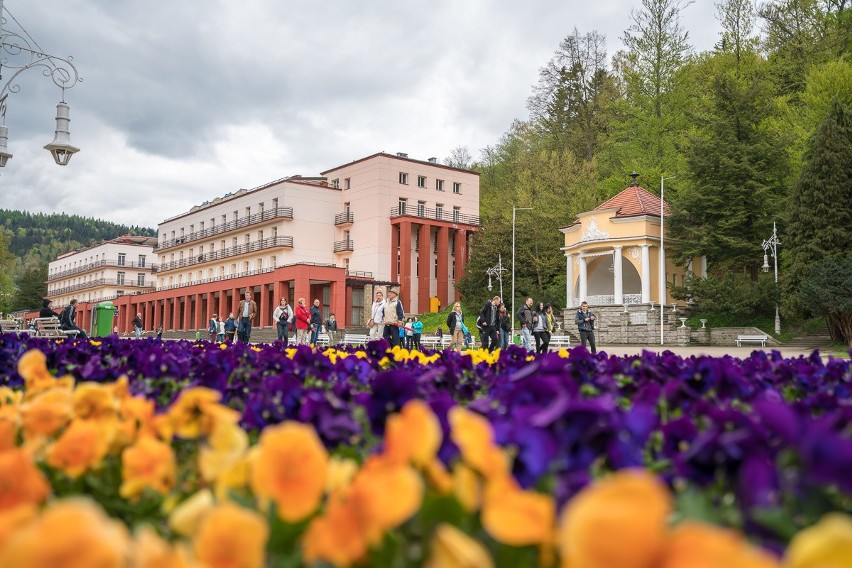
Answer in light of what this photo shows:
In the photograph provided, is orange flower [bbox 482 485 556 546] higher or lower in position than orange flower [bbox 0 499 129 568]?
lower

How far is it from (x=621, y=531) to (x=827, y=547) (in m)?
0.20

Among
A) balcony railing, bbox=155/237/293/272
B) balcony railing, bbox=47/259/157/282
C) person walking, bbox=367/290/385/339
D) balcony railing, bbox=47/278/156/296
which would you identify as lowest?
person walking, bbox=367/290/385/339

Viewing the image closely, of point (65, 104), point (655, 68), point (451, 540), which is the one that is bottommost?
point (451, 540)

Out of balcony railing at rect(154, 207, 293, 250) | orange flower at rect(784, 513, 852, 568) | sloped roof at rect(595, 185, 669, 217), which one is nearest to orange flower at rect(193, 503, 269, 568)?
orange flower at rect(784, 513, 852, 568)

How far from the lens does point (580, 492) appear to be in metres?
1.11

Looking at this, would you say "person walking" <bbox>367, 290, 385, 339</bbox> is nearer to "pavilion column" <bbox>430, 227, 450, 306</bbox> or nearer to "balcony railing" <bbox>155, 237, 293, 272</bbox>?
"balcony railing" <bbox>155, 237, 293, 272</bbox>

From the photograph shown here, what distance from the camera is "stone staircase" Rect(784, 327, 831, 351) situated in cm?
3252

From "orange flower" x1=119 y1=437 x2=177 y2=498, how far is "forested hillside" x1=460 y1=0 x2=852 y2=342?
35947 mm

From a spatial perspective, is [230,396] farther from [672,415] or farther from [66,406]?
[672,415]

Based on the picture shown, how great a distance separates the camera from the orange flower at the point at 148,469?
1501 mm

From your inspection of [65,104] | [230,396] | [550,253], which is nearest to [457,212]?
[550,253]

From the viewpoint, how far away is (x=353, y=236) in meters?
61.4

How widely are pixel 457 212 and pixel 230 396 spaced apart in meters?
61.0

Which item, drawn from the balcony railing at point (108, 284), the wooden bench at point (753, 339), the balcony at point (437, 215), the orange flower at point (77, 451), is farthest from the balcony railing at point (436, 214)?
the orange flower at point (77, 451)
